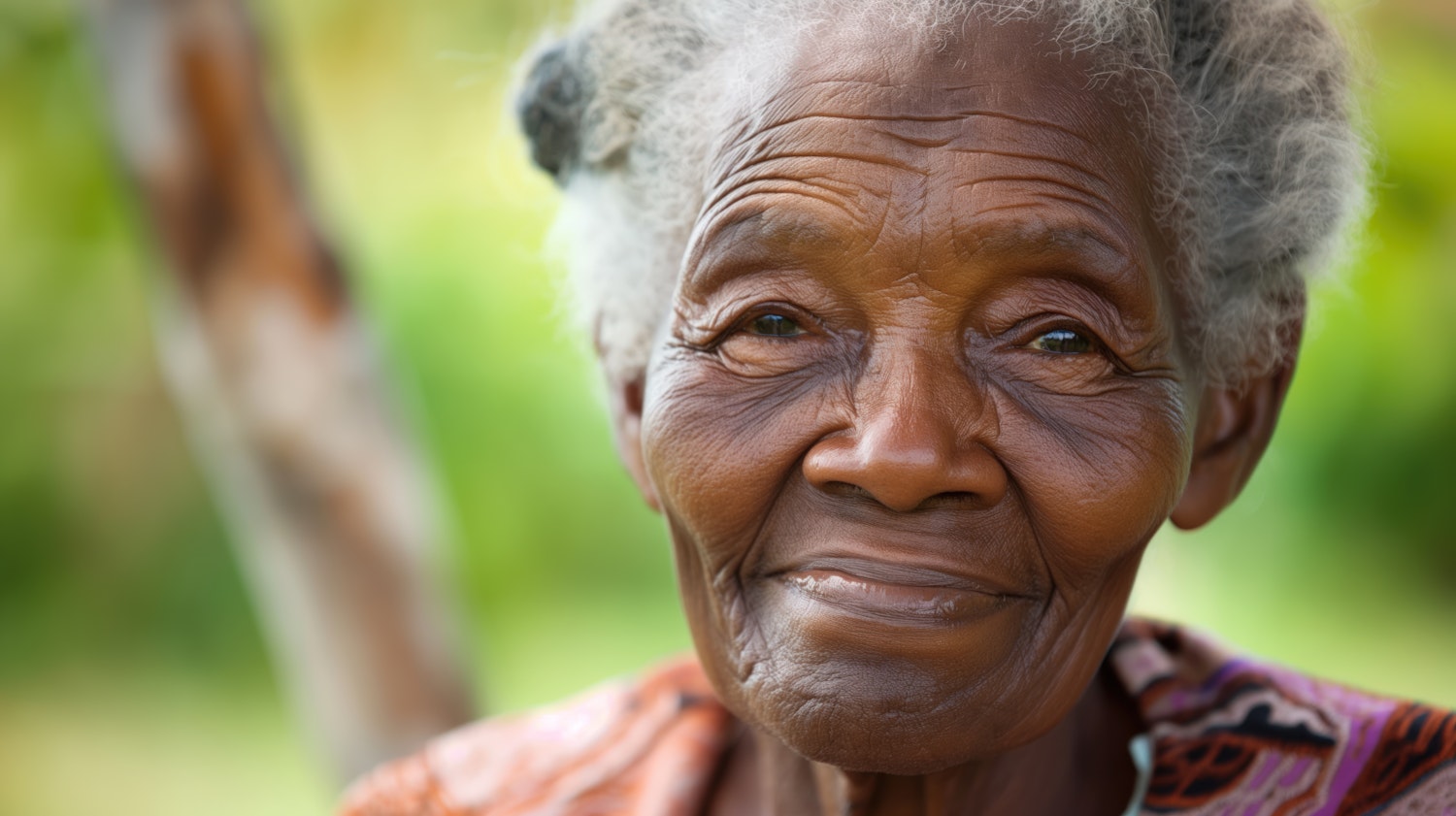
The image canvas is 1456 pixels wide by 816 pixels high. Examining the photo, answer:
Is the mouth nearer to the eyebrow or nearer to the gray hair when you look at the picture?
the eyebrow

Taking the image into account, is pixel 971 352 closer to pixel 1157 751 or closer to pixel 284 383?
Answer: pixel 1157 751

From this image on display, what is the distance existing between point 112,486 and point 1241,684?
25.3 ft

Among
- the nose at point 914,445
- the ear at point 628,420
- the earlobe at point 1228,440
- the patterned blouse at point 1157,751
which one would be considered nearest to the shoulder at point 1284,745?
the patterned blouse at point 1157,751

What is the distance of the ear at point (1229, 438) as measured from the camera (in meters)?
2.10

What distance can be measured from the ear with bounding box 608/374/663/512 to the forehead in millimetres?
526

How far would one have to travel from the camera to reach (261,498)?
3.70 m

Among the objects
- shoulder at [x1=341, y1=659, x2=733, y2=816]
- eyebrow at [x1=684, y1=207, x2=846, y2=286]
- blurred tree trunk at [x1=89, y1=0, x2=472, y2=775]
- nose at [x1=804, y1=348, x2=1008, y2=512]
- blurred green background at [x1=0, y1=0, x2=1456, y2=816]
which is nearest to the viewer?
nose at [x1=804, y1=348, x2=1008, y2=512]

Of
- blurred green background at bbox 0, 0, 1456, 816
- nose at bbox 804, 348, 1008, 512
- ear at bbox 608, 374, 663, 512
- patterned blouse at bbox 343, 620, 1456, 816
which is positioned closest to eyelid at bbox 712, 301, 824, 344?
nose at bbox 804, 348, 1008, 512

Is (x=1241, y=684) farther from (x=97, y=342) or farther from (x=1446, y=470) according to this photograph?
(x=97, y=342)

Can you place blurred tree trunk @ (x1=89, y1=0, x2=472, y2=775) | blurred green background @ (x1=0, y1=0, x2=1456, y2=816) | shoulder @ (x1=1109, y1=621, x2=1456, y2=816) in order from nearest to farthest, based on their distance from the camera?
shoulder @ (x1=1109, y1=621, x2=1456, y2=816), blurred tree trunk @ (x1=89, y1=0, x2=472, y2=775), blurred green background @ (x1=0, y1=0, x2=1456, y2=816)

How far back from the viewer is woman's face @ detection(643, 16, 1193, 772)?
1759 mm

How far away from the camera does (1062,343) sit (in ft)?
6.06

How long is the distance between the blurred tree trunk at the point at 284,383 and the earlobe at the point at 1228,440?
7.68ft

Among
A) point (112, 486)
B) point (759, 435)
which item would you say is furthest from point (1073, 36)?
point (112, 486)
